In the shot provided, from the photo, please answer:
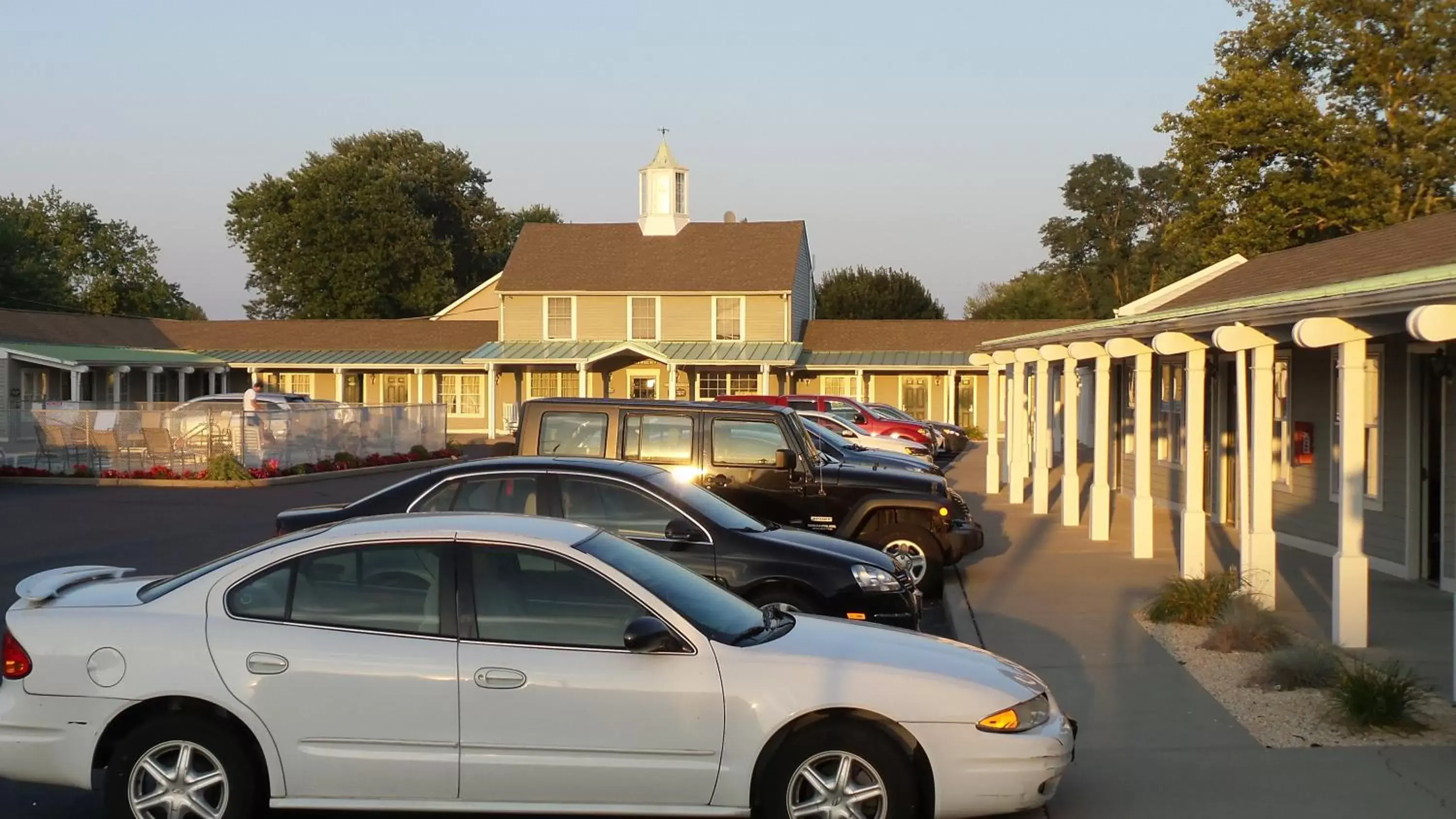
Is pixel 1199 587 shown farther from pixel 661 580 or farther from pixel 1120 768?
pixel 661 580

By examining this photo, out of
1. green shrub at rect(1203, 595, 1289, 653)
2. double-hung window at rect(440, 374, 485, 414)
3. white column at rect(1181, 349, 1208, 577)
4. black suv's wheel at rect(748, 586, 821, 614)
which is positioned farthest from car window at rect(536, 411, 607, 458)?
double-hung window at rect(440, 374, 485, 414)

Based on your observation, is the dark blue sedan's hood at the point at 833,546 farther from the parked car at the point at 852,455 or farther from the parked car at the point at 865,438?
the parked car at the point at 865,438

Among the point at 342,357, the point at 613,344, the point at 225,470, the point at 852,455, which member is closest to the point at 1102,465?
the point at 852,455

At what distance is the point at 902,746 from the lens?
596 cm

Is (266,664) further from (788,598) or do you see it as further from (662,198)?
(662,198)

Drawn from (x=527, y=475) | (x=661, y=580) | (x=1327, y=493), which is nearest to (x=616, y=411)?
(x=527, y=475)

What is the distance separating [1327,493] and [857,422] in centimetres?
1777

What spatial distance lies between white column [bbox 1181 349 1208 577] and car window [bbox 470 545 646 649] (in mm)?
9360

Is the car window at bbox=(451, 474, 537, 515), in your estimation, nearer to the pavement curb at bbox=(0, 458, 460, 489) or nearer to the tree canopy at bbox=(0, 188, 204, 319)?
the pavement curb at bbox=(0, 458, 460, 489)

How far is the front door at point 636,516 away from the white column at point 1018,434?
625 inches

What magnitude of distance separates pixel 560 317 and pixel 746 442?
39.6 m

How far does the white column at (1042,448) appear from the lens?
72.9ft

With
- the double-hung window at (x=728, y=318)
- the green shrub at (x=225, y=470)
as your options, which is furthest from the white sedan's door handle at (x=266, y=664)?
the double-hung window at (x=728, y=318)

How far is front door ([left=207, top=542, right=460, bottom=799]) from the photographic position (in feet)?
19.6
